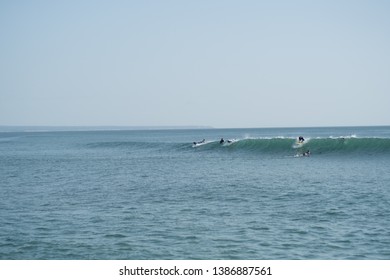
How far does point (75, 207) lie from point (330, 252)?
463 inches

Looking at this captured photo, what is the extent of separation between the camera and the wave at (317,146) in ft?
162

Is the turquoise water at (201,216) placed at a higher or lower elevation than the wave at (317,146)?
lower

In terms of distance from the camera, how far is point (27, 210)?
779 inches

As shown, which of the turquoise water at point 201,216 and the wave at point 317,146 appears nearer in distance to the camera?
the turquoise water at point 201,216

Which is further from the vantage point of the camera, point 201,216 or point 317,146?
point 317,146

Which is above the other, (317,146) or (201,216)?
(317,146)

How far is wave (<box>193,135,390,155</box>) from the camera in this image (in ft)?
162

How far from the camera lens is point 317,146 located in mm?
54938

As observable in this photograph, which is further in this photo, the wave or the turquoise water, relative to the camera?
the wave

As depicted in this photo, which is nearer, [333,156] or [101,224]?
[101,224]

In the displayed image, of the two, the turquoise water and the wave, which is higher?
the wave
